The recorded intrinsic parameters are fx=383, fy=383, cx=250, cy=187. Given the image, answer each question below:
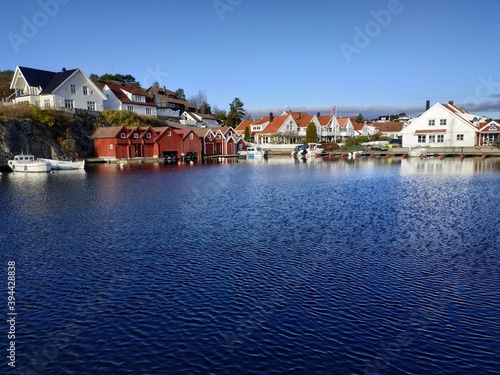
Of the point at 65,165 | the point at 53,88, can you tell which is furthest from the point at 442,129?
the point at 53,88

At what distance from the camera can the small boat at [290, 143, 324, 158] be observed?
84.1 meters

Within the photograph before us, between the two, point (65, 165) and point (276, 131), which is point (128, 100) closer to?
point (276, 131)

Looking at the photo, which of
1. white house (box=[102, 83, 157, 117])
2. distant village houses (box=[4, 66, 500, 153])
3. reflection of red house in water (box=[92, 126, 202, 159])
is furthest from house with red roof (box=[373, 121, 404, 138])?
reflection of red house in water (box=[92, 126, 202, 159])

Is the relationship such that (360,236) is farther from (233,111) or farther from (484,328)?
(233,111)

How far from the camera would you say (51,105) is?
73188mm

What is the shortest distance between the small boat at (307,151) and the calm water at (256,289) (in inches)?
2337

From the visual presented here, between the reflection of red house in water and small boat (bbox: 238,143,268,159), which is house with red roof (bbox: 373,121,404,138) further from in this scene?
the reflection of red house in water

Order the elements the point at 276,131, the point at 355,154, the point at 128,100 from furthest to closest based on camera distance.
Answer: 1. the point at 276,131
2. the point at 128,100
3. the point at 355,154

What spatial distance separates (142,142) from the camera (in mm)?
73188

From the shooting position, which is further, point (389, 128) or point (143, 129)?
point (389, 128)

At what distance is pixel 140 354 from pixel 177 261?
20.4 ft

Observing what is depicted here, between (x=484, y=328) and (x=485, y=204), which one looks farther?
(x=485, y=204)

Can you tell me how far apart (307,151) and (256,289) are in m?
75.4

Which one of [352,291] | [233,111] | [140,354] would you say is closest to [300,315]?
[352,291]
